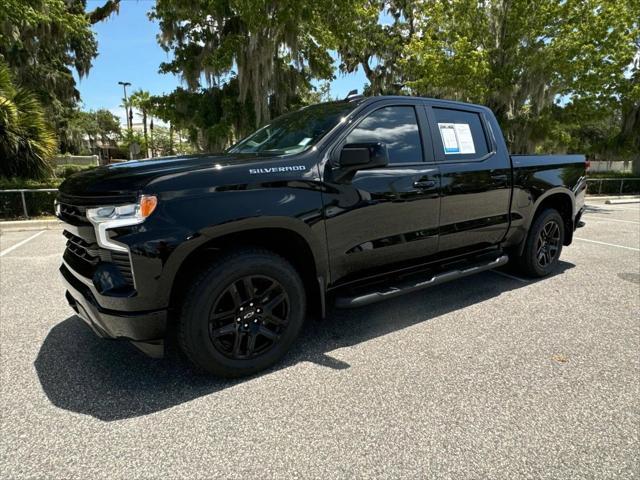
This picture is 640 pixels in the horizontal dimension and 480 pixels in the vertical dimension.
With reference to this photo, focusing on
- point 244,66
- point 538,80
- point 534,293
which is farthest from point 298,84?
point 534,293

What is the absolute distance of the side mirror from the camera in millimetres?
2756

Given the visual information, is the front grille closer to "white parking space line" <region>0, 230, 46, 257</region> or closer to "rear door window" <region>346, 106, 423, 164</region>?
"rear door window" <region>346, 106, 423, 164</region>

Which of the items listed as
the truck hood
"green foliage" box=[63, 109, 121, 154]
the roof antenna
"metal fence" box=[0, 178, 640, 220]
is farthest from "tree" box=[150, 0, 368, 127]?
"green foliage" box=[63, 109, 121, 154]

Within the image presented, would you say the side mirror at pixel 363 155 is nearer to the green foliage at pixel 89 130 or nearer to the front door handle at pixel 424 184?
the front door handle at pixel 424 184

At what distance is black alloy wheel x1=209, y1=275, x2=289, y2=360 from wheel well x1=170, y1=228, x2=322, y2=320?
0.24 meters

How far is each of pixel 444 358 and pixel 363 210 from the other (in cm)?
126

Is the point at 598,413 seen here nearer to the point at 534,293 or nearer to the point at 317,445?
the point at 317,445

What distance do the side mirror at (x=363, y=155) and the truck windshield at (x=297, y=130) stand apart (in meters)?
0.32

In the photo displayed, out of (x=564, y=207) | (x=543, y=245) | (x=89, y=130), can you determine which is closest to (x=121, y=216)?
(x=543, y=245)

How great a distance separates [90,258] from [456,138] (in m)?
3.21

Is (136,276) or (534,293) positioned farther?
(534,293)

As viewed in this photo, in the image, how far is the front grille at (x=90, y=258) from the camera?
7.54ft

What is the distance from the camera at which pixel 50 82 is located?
26.8 meters

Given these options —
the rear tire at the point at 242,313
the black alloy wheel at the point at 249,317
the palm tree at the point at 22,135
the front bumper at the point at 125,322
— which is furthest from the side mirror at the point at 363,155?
the palm tree at the point at 22,135
